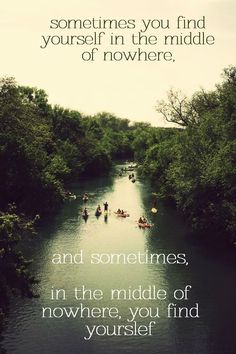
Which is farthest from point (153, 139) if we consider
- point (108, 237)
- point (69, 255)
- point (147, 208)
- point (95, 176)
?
point (69, 255)

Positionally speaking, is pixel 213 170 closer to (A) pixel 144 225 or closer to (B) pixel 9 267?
(A) pixel 144 225

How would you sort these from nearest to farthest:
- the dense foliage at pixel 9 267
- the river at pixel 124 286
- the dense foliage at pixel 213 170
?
the dense foliage at pixel 9 267 → the river at pixel 124 286 → the dense foliage at pixel 213 170

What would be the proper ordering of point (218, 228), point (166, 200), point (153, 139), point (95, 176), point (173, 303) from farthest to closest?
point (95, 176) → point (153, 139) → point (166, 200) → point (218, 228) → point (173, 303)

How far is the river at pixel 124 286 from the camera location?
85.6ft

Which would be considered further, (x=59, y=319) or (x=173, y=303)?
(x=173, y=303)

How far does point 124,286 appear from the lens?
34.6m

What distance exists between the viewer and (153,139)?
90.8 m

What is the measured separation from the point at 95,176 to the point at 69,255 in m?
62.5

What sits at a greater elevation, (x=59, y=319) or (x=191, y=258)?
(x=191, y=258)

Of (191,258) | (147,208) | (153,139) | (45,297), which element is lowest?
(45,297)

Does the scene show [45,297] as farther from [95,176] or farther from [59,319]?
[95,176]

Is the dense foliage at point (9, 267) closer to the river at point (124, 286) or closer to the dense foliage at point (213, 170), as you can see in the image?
the river at point (124, 286)

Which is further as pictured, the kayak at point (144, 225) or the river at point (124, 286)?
the kayak at point (144, 225)

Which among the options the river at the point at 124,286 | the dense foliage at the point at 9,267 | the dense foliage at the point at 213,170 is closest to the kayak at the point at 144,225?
the river at the point at 124,286
